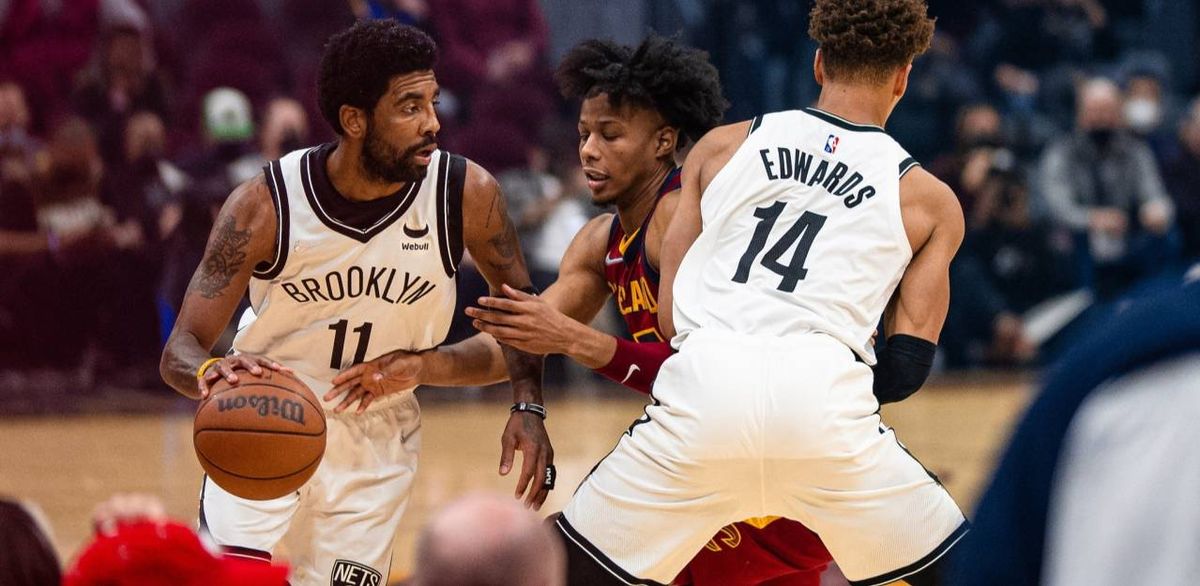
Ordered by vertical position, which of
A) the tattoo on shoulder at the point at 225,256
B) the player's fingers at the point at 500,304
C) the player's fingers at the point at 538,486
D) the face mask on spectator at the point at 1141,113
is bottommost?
the face mask on spectator at the point at 1141,113

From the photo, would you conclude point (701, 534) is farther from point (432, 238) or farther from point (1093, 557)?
point (1093, 557)

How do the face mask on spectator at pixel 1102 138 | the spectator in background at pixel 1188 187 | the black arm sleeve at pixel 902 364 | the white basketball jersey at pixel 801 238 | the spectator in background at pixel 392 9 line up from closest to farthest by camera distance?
1. the white basketball jersey at pixel 801 238
2. the black arm sleeve at pixel 902 364
3. the spectator in background at pixel 392 9
4. the face mask on spectator at pixel 1102 138
5. the spectator in background at pixel 1188 187

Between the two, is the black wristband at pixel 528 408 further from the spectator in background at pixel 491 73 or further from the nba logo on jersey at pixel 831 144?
the spectator in background at pixel 491 73

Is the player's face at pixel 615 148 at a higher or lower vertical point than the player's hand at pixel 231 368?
higher

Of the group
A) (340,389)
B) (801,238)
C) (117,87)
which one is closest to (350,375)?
(340,389)

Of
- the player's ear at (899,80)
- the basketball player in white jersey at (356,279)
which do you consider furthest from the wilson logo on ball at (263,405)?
the player's ear at (899,80)

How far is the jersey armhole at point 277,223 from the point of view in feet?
13.7

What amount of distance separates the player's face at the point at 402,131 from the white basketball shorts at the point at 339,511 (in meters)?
0.73

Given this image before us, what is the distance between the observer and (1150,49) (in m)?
12.8

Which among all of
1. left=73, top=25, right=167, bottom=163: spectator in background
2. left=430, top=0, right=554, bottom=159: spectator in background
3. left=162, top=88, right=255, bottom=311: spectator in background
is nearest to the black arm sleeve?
left=162, top=88, right=255, bottom=311: spectator in background

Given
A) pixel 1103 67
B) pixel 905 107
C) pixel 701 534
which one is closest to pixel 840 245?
pixel 701 534

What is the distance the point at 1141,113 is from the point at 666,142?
27.6ft

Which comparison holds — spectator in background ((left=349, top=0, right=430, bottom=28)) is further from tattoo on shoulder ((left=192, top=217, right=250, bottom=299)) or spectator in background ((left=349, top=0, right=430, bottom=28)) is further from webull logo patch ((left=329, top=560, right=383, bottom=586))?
webull logo patch ((left=329, top=560, right=383, bottom=586))

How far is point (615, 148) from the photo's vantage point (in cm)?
427
